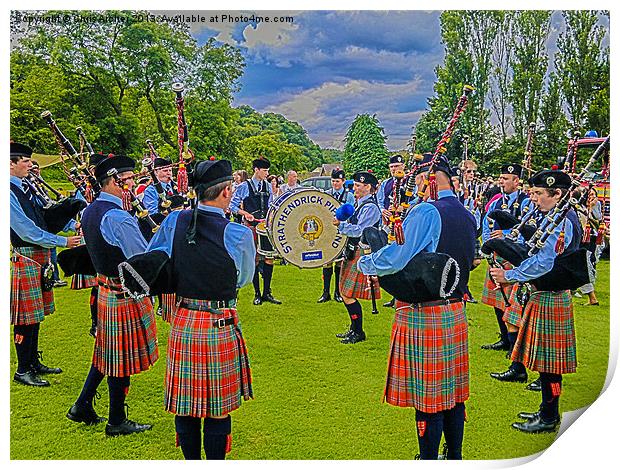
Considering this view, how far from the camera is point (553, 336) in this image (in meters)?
3.83

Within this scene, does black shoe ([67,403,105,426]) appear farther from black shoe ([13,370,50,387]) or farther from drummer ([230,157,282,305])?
drummer ([230,157,282,305])

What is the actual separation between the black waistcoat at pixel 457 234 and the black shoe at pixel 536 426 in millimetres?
1267

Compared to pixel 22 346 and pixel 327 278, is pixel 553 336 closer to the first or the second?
pixel 327 278

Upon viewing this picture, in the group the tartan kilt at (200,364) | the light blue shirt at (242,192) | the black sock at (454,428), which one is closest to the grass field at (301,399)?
the black sock at (454,428)

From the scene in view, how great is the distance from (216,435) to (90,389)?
1.01 metres

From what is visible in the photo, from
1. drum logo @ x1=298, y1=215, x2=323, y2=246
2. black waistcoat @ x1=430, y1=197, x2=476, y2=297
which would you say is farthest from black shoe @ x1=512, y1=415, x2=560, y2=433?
drum logo @ x1=298, y1=215, x2=323, y2=246

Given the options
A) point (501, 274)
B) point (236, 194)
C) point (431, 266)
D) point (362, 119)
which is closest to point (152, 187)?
point (236, 194)

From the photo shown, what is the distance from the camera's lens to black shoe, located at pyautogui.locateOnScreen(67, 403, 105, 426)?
12.2ft

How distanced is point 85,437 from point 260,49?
8.99 ft

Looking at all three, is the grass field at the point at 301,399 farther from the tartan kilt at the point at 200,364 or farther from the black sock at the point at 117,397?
the tartan kilt at the point at 200,364

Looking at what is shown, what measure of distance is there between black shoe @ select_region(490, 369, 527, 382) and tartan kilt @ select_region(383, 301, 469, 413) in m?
1.02

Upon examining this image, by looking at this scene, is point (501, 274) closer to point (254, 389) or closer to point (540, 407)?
point (540, 407)

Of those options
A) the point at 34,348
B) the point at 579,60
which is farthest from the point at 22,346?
the point at 579,60

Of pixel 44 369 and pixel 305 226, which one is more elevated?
pixel 305 226
